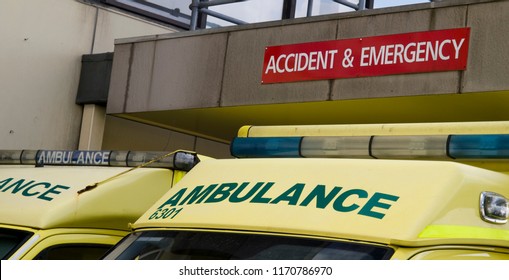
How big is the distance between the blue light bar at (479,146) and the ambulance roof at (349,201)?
170mm

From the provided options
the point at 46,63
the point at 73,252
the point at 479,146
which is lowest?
the point at 73,252

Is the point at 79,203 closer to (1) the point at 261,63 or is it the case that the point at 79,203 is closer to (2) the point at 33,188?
(2) the point at 33,188

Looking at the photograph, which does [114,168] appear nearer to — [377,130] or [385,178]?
[377,130]

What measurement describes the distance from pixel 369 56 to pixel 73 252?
13.8 feet

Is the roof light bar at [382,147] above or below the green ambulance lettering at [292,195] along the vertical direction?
above

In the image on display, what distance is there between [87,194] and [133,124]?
6.81 meters

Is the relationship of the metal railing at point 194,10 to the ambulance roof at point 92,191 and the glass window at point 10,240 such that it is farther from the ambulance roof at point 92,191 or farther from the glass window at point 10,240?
the glass window at point 10,240

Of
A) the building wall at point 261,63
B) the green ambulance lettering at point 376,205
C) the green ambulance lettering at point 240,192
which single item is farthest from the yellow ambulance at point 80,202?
the building wall at point 261,63

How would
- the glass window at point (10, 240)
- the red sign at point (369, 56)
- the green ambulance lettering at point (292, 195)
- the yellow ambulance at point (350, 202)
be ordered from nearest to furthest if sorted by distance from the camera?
the yellow ambulance at point (350, 202) → the green ambulance lettering at point (292, 195) → the glass window at point (10, 240) → the red sign at point (369, 56)

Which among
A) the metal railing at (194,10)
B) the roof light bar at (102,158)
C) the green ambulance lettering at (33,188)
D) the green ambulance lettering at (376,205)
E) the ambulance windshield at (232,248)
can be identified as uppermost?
the metal railing at (194,10)

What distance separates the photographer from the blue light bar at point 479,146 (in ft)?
16.1

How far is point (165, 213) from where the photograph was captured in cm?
524

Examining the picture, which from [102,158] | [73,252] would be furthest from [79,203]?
[102,158]
